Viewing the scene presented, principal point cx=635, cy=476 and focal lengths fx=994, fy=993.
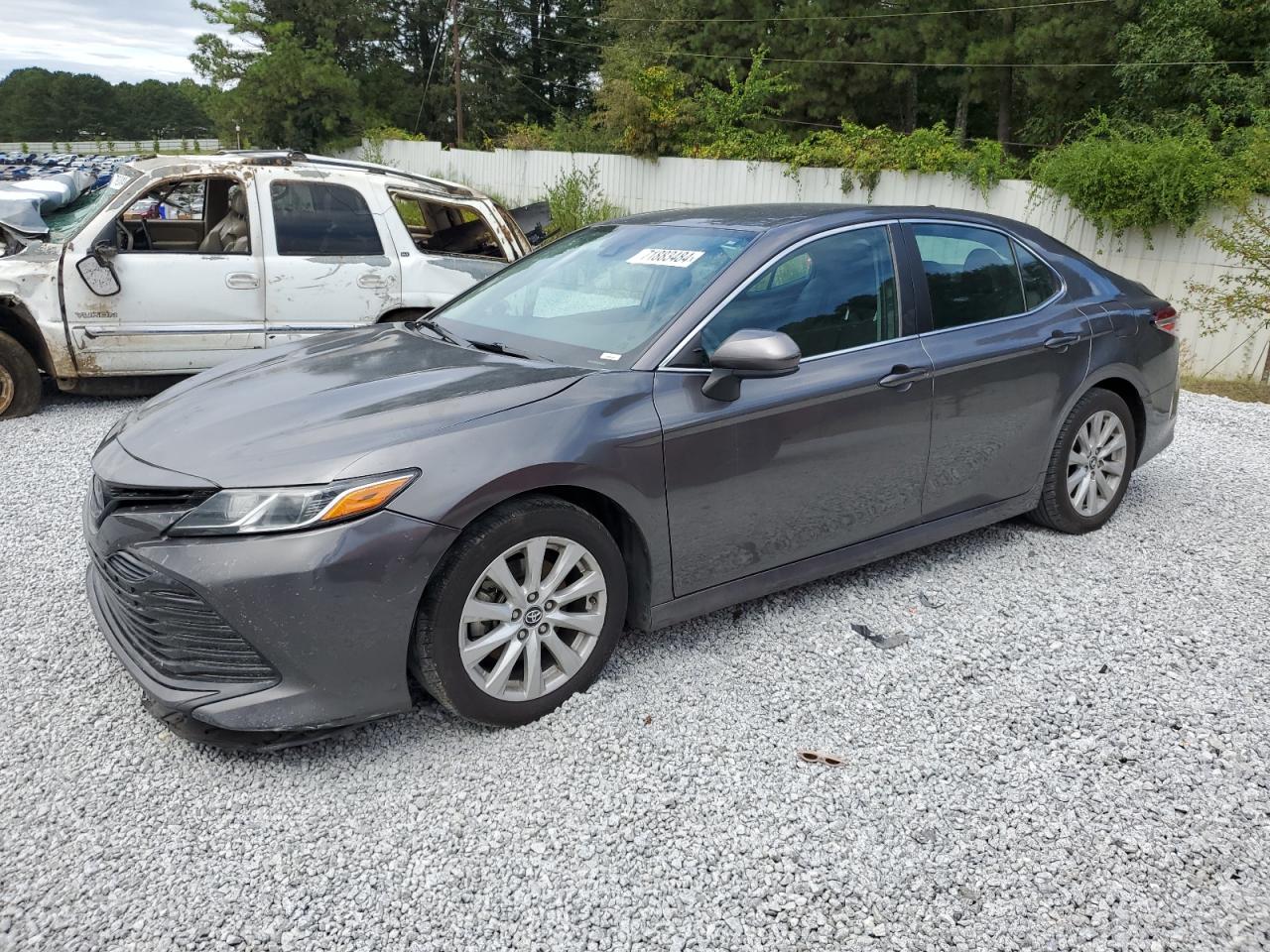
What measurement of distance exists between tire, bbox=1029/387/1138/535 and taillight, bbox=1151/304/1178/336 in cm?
47

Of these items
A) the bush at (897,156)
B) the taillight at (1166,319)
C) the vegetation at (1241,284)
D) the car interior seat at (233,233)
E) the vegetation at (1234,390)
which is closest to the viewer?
the taillight at (1166,319)

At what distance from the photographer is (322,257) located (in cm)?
728

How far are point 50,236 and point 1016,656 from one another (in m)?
6.71

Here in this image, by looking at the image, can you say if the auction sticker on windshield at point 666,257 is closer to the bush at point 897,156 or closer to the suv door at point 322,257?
the suv door at point 322,257

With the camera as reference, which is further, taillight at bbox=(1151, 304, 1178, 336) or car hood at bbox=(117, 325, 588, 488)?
taillight at bbox=(1151, 304, 1178, 336)

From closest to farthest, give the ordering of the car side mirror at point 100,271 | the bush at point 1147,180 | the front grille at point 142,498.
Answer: the front grille at point 142,498, the car side mirror at point 100,271, the bush at point 1147,180

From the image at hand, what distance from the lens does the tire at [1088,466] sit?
183 inches

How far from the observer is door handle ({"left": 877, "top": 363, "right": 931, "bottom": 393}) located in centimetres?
387

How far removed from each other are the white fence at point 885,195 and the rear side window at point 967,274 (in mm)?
10568

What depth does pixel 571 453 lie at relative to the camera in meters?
3.11

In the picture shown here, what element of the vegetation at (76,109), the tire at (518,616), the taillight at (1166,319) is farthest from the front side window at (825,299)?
the vegetation at (76,109)

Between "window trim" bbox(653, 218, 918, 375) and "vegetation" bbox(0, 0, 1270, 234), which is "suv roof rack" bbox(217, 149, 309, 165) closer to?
"window trim" bbox(653, 218, 918, 375)

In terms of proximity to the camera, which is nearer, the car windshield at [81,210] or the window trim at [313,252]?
the car windshield at [81,210]

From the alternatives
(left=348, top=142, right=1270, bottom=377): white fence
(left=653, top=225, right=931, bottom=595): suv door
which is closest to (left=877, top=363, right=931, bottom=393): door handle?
(left=653, top=225, right=931, bottom=595): suv door
